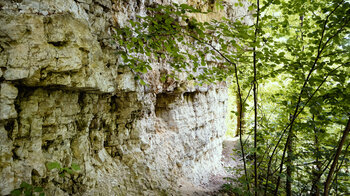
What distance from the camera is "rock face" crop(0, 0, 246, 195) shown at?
268cm

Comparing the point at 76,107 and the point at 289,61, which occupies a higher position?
the point at 289,61

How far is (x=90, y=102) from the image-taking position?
4145 millimetres

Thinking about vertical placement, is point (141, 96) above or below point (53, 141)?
above

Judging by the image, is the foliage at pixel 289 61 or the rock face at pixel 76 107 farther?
the foliage at pixel 289 61

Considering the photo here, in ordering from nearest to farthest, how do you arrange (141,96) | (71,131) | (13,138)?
(13,138) < (71,131) < (141,96)

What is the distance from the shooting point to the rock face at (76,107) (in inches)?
105

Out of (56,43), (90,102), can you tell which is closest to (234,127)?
(90,102)

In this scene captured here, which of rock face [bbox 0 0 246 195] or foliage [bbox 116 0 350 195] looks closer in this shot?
rock face [bbox 0 0 246 195]

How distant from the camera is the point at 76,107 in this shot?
3812 mm

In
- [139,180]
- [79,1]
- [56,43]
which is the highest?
[79,1]

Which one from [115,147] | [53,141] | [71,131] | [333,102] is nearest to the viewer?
[333,102]

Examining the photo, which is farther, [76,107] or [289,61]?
[76,107]

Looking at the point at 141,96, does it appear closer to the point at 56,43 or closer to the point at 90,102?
the point at 90,102

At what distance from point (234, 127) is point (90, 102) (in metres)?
17.7
